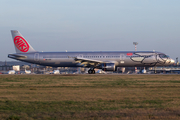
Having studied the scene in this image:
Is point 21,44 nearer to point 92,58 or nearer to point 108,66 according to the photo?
point 92,58

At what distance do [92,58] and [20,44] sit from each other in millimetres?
13317

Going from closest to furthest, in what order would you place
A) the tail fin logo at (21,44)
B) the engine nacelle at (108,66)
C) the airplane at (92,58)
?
the engine nacelle at (108,66) → the airplane at (92,58) → the tail fin logo at (21,44)

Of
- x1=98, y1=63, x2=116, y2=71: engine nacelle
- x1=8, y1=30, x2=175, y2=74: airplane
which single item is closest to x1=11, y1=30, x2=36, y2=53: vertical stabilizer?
x1=8, y1=30, x2=175, y2=74: airplane

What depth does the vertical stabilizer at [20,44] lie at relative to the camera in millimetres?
44562

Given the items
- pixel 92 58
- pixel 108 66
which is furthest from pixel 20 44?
pixel 108 66

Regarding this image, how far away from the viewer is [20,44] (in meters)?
44.5

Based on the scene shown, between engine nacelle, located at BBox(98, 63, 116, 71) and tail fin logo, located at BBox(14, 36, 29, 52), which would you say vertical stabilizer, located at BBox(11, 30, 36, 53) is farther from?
engine nacelle, located at BBox(98, 63, 116, 71)

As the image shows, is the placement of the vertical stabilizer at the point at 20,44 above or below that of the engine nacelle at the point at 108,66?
above

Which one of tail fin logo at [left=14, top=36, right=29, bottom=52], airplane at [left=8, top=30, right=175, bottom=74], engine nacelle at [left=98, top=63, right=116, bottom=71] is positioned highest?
tail fin logo at [left=14, top=36, right=29, bottom=52]

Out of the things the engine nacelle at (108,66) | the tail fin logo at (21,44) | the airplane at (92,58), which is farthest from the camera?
the tail fin logo at (21,44)

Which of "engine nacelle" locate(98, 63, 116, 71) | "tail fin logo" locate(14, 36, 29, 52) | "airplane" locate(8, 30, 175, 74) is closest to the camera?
"engine nacelle" locate(98, 63, 116, 71)

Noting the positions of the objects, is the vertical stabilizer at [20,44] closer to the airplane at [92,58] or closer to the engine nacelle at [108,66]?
the airplane at [92,58]

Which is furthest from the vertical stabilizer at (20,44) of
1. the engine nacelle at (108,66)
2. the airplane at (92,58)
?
the engine nacelle at (108,66)

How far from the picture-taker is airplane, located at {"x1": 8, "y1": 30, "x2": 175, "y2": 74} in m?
41.3
